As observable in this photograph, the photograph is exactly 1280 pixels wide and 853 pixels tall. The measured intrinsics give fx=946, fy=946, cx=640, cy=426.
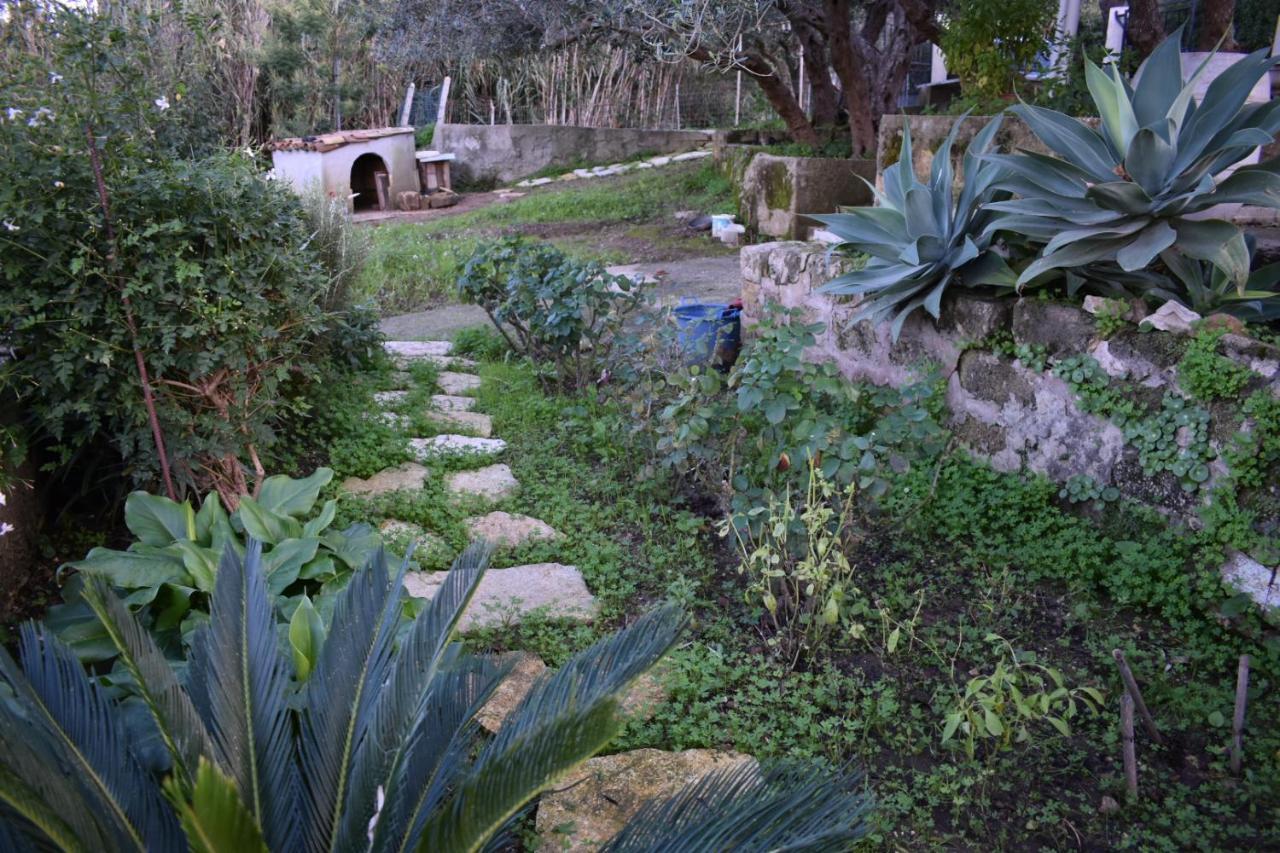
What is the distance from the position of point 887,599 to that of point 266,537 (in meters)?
1.92

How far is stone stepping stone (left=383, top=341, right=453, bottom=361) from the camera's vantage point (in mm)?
5966

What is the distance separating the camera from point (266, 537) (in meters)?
2.78

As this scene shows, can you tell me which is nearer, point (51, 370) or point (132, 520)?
point (132, 520)

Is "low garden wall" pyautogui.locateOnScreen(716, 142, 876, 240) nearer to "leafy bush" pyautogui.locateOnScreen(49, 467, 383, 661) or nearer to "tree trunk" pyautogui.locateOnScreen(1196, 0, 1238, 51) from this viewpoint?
"tree trunk" pyautogui.locateOnScreen(1196, 0, 1238, 51)

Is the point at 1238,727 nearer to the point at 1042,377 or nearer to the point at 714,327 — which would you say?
the point at 1042,377

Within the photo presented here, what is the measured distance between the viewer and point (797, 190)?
8305 mm

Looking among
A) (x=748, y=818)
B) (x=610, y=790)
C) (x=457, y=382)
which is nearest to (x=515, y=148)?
(x=457, y=382)

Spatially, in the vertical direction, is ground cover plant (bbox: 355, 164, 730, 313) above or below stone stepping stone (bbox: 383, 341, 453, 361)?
above

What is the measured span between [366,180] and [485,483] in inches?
440

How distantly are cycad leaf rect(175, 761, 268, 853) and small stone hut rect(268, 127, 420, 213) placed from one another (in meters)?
11.9

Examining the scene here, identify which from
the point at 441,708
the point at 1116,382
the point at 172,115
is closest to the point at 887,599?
the point at 1116,382

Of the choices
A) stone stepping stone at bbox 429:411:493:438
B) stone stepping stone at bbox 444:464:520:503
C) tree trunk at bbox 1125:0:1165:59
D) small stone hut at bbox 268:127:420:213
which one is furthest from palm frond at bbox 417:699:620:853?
small stone hut at bbox 268:127:420:213

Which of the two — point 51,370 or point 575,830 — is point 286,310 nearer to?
point 51,370

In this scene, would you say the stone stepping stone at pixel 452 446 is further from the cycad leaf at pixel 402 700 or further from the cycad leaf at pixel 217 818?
the cycad leaf at pixel 217 818
